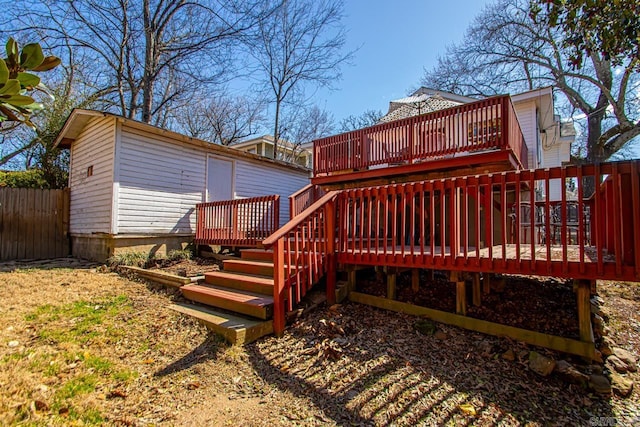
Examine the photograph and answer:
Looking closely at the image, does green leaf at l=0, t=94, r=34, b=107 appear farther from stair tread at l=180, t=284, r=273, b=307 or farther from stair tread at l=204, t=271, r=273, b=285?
stair tread at l=204, t=271, r=273, b=285

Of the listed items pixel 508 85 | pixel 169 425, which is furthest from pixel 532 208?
pixel 508 85

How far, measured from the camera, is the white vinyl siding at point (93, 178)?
7711mm

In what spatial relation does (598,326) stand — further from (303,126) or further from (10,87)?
(303,126)

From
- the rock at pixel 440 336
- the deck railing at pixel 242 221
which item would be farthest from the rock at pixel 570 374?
the deck railing at pixel 242 221

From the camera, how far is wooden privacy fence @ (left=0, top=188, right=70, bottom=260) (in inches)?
326

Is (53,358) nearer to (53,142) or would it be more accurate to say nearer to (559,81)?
(53,142)

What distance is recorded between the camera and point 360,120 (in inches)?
909

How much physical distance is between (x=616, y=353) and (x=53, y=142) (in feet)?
50.1

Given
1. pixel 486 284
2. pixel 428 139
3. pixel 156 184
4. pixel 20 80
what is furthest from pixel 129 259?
pixel 428 139

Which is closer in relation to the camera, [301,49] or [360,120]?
[301,49]

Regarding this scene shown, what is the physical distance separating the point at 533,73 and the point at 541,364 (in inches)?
703

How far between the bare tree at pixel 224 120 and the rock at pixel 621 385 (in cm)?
1980

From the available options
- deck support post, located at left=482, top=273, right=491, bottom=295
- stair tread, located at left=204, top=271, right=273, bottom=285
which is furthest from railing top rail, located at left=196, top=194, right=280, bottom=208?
deck support post, located at left=482, top=273, right=491, bottom=295

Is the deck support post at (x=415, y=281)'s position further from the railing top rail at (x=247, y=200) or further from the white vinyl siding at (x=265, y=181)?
the white vinyl siding at (x=265, y=181)
